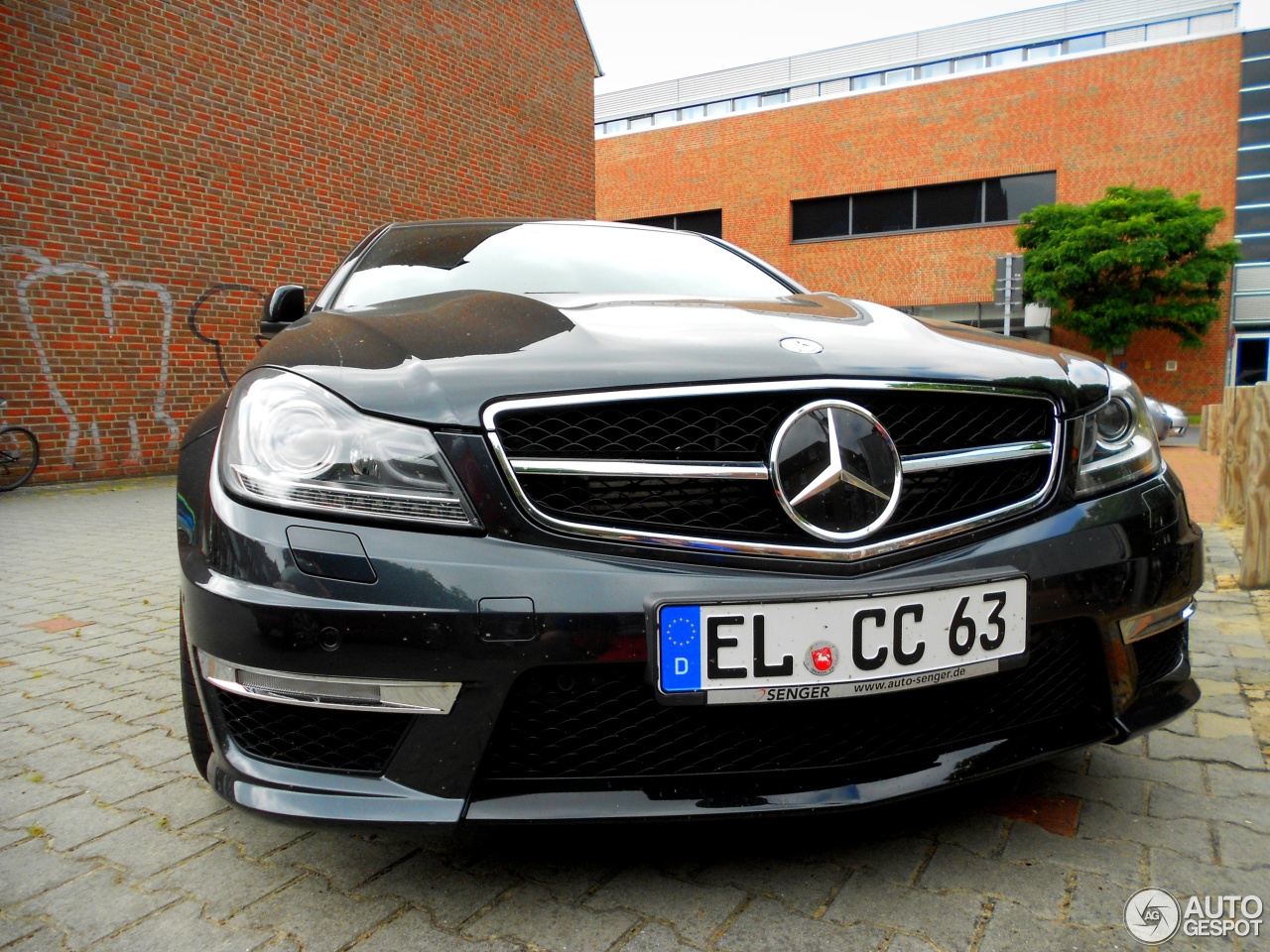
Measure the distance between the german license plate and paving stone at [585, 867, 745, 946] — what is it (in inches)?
15.2

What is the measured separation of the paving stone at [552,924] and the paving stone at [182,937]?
357mm

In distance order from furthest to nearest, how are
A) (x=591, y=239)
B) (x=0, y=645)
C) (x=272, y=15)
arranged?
(x=272, y=15) < (x=0, y=645) < (x=591, y=239)

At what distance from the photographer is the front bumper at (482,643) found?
1.38 meters

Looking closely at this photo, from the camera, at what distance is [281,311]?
2.80 meters

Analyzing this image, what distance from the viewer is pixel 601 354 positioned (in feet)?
5.20

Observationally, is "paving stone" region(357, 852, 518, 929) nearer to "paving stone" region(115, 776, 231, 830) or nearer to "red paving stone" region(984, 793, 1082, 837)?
"paving stone" region(115, 776, 231, 830)

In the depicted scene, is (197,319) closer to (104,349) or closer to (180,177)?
(104,349)

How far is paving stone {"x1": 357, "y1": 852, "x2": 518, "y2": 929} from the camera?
1.55m

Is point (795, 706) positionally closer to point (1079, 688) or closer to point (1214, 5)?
point (1079, 688)

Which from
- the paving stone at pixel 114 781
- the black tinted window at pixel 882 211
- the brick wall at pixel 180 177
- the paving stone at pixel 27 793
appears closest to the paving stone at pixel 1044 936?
the paving stone at pixel 114 781

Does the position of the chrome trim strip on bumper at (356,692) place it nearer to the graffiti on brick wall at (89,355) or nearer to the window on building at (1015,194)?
the graffiti on brick wall at (89,355)

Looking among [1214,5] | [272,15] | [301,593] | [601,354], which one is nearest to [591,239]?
[601,354]

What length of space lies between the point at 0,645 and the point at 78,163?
7.16 meters

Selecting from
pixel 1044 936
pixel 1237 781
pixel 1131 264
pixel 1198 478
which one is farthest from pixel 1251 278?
pixel 1044 936
